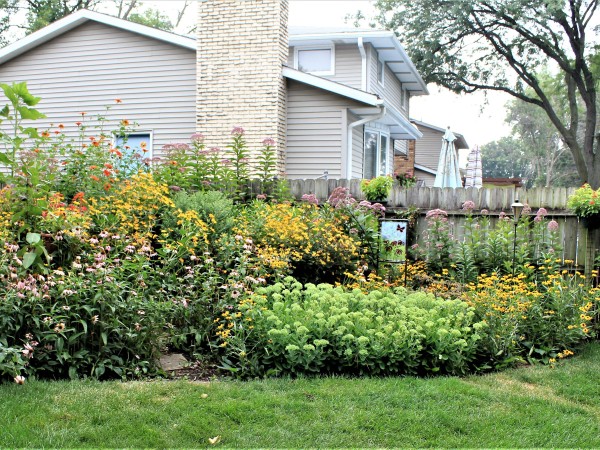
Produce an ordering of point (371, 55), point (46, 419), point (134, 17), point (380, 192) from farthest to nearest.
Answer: point (134, 17) < point (371, 55) < point (380, 192) < point (46, 419)

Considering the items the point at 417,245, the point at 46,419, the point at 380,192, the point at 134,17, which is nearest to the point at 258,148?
the point at 380,192

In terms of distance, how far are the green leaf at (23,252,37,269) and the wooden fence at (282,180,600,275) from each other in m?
5.51

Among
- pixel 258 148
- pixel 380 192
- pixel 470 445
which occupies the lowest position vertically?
pixel 470 445

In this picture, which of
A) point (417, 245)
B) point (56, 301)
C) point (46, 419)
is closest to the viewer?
point (46, 419)

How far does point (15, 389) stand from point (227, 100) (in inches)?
362

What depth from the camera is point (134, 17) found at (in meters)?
27.5

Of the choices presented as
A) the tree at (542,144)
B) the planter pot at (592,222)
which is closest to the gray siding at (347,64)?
the planter pot at (592,222)

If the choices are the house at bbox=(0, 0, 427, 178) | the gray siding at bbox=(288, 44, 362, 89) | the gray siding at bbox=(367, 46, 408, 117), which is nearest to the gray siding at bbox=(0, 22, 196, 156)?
the house at bbox=(0, 0, 427, 178)

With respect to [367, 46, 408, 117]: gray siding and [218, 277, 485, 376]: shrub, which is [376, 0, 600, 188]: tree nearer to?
[367, 46, 408, 117]: gray siding

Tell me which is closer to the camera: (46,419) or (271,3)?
(46,419)

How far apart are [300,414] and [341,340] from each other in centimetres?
102

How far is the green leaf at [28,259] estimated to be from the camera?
438 centimetres

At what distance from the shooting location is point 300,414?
151 inches

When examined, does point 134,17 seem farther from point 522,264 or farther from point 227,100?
point 522,264
